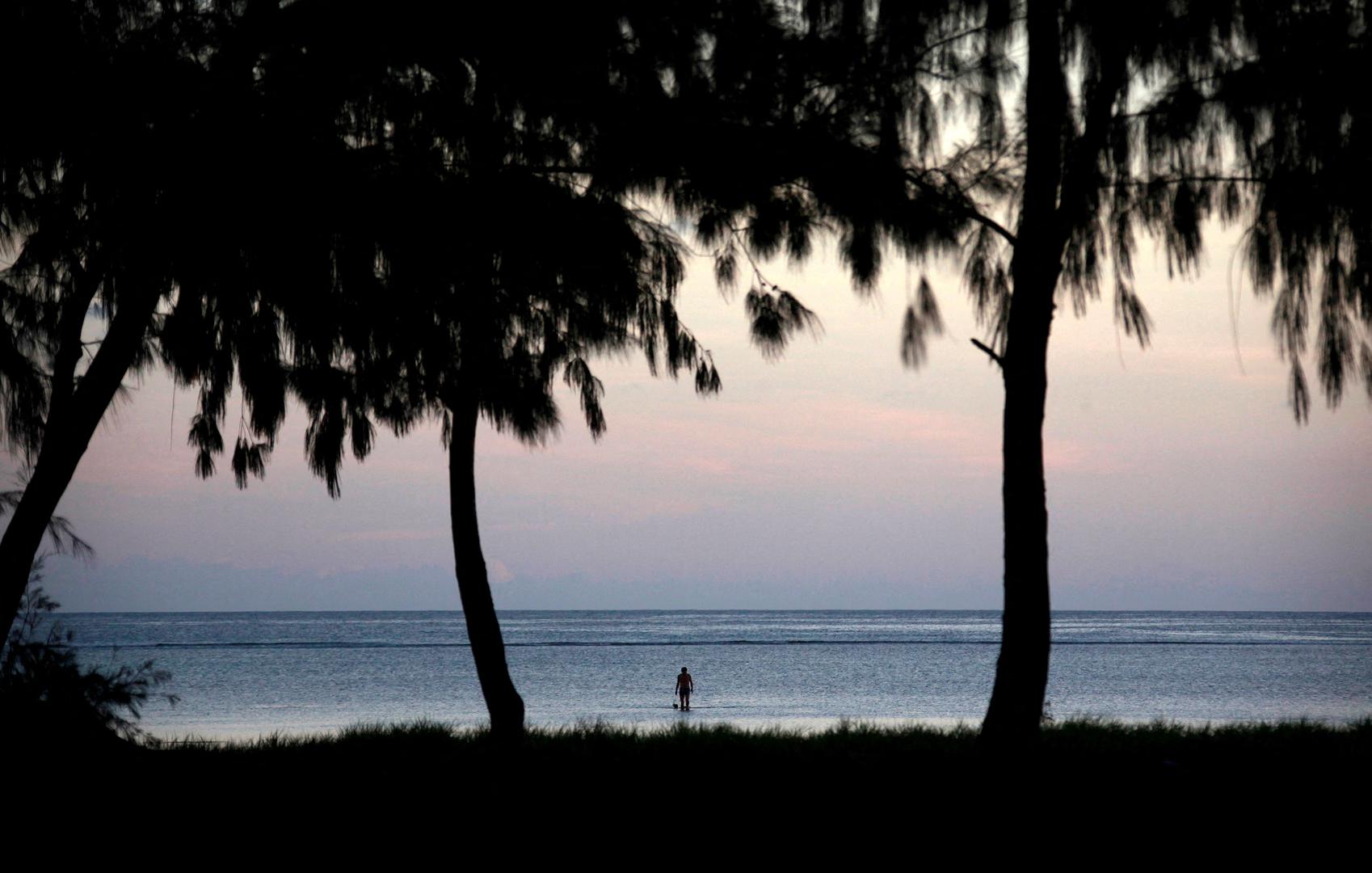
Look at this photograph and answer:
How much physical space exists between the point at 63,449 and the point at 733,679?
1383 inches

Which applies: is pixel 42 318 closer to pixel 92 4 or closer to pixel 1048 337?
pixel 92 4

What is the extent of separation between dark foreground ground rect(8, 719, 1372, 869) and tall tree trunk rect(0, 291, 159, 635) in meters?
1.20

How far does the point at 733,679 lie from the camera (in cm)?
4156

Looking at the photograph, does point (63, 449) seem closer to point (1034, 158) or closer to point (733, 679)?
point (1034, 158)

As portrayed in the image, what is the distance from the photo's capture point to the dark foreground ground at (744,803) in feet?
17.6

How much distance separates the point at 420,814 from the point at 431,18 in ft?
16.4

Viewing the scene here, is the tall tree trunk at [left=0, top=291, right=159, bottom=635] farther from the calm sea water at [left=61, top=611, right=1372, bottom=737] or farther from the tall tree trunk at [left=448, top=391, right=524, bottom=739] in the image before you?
the calm sea water at [left=61, top=611, right=1372, bottom=737]

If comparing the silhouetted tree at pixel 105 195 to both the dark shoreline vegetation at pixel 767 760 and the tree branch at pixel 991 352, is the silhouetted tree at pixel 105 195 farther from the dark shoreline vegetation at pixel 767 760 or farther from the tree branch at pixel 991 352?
the tree branch at pixel 991 352

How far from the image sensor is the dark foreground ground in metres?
5.38

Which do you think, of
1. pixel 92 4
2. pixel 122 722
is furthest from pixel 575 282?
pixel 122 722

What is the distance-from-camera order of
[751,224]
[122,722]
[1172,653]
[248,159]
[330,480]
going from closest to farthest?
[248,159] < [751,224] < [330,480] < [122,722] < [1172,653]

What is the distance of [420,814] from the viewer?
5.87m

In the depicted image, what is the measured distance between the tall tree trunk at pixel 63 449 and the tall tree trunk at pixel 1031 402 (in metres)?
5.53

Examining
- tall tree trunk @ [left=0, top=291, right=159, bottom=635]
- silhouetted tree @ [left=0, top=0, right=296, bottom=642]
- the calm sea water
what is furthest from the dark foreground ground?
the calm sea water
